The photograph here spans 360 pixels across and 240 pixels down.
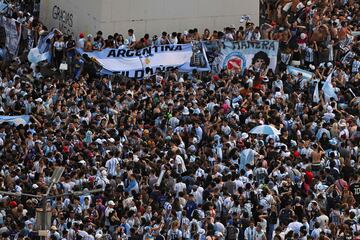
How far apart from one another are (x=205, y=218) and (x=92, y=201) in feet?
7.92

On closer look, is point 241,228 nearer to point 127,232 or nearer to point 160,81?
point 127,232

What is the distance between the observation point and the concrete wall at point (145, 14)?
48156mm

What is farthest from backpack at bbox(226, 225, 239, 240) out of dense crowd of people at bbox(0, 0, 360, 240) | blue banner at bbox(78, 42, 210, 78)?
blue banner at bbox(78, 42, 210, 78)

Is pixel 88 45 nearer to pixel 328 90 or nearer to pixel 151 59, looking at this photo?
pixel 151 59

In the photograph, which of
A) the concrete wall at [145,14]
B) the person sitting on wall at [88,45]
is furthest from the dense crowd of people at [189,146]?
the concrete wall at [145,14]

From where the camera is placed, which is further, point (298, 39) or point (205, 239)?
point (298, 39)

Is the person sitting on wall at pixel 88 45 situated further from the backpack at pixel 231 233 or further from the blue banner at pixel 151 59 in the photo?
the backpack at pixel 231 233

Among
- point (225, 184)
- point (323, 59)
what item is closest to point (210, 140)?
point (225, 184)

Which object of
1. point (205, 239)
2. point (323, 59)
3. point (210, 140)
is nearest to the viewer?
point (205, 239)

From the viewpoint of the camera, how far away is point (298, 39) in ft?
158

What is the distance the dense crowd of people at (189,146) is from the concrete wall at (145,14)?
80 cm

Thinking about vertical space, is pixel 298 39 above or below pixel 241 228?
above

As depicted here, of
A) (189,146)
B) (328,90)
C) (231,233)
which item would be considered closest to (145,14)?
(328,90)

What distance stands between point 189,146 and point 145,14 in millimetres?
8628
